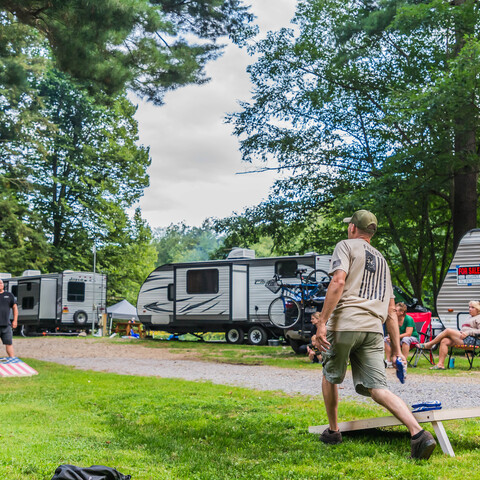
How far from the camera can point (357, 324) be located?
4203mm

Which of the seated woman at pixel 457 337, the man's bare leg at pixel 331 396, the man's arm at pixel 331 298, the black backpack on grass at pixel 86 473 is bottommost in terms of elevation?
the black backpack on grass at pixel 86 473

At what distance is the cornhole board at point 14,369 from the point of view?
9.70 meters

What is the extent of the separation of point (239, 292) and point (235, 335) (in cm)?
146

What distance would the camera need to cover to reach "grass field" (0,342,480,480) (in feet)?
12.7

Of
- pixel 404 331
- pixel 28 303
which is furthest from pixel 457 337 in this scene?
pixel 28 303

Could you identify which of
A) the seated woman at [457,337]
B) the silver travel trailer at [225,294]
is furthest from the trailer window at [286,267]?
the seated woman at [457,337]

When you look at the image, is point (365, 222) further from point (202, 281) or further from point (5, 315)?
point (202, 281)

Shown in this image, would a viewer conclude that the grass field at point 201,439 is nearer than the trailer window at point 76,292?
Yes

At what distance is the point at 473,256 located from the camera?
44.2ft

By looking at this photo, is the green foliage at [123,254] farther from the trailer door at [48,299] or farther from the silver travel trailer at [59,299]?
the trailer door at [48,299]

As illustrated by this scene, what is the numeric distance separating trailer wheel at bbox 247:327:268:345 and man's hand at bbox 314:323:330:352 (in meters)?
14.4

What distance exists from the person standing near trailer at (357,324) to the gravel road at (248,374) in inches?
105

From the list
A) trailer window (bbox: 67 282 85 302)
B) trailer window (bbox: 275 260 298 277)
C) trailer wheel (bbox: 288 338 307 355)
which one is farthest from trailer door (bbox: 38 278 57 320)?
trailer wheel (bbox: 288 338 307 355)

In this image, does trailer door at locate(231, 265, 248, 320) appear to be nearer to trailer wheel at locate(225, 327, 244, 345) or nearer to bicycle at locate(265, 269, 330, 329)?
trailer wheel at locate(225, 327, 244, 345)
